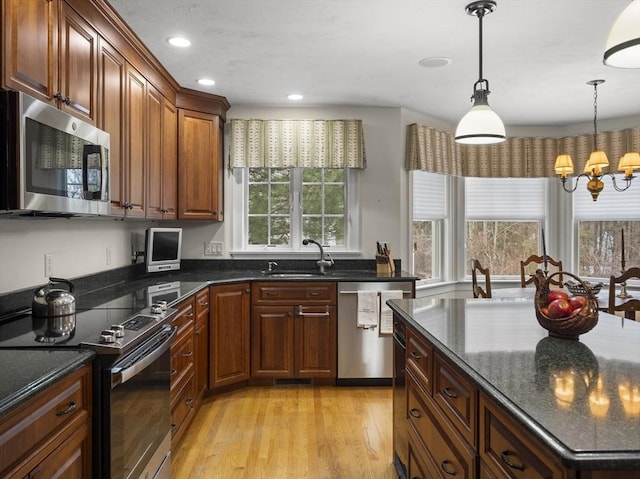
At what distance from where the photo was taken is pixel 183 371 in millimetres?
3037

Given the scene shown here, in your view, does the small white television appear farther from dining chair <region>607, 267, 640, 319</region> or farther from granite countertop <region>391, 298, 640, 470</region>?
dining chair <region>607, 267, 640, 319</region>

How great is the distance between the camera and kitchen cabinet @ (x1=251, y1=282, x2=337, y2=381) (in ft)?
13.5

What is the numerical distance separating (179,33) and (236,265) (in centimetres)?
227

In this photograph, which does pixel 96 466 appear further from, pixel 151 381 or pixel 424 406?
pixel 424 406

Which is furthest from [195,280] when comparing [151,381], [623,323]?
[623,323]

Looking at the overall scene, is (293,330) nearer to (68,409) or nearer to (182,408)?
(182,408)

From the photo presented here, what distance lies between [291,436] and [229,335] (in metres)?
1.09

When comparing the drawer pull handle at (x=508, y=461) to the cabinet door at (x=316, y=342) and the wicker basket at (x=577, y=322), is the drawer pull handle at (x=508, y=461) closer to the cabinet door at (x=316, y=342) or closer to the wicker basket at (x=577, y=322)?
the wicker basket at (x=577, y=322)

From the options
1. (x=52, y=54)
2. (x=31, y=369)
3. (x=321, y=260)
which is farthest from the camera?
(x=321, y=260)

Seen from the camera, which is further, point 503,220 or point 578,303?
point 503,220

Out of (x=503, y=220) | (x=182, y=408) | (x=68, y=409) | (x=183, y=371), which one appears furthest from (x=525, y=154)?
(x=68, y=409)

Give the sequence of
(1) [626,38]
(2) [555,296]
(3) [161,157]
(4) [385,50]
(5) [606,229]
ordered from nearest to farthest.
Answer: (1) [626,38]
(2) [555,296]
(4) [385,50]
(3) [161,157]
(5) [606,229]

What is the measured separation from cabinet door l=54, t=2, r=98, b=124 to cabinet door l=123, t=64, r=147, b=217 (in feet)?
1.58

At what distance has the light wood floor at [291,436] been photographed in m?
2.73
